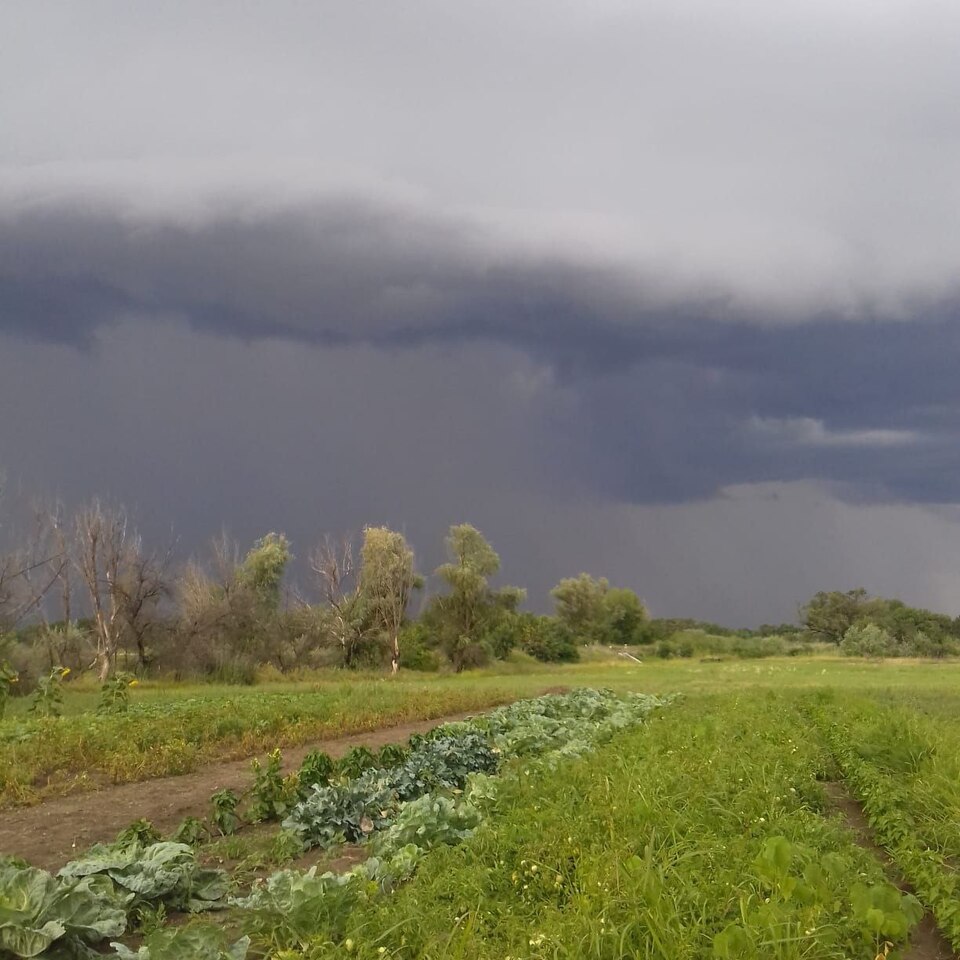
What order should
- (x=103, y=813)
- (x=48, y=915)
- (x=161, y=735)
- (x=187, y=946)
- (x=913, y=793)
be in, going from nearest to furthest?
1. (x=187, y=946)
2. (x=48, y=915)
3. (x=913, y=793)
4. (x=103, y=813)
5. (x=161, y=735)

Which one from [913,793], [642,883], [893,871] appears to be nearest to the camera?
[642,883]

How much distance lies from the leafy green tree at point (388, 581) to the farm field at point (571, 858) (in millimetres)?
37111

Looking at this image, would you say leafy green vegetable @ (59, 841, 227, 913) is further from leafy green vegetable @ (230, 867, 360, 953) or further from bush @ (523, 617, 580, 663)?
bush @ (523, 617, 580, 663)

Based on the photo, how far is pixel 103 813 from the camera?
9055mm

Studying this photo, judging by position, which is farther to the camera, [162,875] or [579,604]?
[579,604]

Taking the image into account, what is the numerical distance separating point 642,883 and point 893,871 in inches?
132

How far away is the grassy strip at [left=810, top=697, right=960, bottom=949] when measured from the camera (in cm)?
604

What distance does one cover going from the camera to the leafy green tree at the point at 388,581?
4825 centimetres

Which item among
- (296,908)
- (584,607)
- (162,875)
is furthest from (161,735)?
(584,607)

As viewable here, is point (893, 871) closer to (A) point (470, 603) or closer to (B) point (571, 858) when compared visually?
(B) point (571, 858)

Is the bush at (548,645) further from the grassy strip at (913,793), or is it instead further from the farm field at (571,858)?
the farm field at (571,858)

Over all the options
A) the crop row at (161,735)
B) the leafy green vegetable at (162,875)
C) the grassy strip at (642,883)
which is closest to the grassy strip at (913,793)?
the grassy strip at (642,883)

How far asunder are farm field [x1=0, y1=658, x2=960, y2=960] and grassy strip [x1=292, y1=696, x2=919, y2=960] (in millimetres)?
18

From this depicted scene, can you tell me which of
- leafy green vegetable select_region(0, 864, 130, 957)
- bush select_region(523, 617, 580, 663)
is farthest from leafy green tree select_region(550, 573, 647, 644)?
leafy green vegetable select_region(0, 864, 130, 957)
